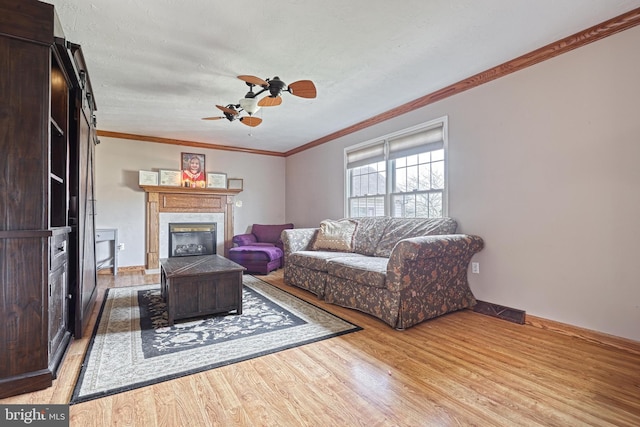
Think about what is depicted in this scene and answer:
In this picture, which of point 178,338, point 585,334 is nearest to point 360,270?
point 178,338

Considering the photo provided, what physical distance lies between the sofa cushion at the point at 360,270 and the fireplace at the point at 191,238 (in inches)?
135

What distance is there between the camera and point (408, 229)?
361cm

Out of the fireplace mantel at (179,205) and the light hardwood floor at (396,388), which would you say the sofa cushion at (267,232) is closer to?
the fireplace mantel at (179,205)

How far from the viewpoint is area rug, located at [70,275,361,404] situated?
1895 millimetres

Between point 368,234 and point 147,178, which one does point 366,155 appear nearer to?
point 368,234

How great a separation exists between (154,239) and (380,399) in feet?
16.7

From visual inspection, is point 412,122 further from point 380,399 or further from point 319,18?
point 380,399

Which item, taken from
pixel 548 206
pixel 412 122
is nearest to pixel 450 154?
pixel 412 122

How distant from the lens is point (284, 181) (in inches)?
275

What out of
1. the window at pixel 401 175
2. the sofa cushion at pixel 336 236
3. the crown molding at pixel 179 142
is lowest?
the sofa cushion at pixel 336 236

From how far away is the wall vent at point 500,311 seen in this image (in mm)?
2842

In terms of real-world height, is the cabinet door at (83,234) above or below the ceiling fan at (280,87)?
below

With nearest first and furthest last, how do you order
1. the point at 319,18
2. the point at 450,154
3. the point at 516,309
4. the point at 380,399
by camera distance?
A: the point at 380,399, the point at 319,18, the point at 516,309, the point at 450,154

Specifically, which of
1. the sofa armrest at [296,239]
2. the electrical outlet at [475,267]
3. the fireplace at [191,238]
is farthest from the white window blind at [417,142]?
the fireplace at [191,238]
